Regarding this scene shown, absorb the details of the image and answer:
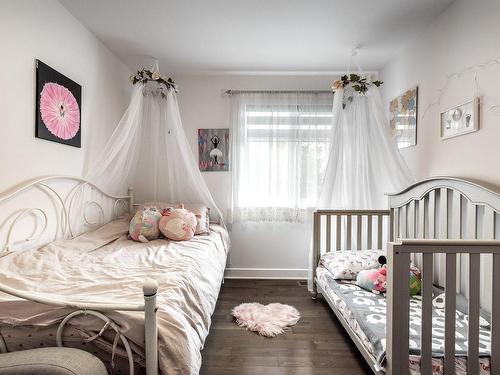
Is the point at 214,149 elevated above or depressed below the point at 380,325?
above

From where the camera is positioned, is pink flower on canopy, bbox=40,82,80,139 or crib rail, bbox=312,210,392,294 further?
crib rail, bbox=312,210,392,294

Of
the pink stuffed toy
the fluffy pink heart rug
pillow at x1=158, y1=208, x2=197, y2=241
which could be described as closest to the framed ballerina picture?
pillow at x1=158, y1=208, x2=197, y2=241

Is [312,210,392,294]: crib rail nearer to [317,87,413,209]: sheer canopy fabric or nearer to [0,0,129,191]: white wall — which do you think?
[317,87,413,209]: sheer canopy fabric

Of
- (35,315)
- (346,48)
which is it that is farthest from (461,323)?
(346,48)

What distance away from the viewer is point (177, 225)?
2594mm

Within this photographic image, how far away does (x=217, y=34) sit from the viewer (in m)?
2.54

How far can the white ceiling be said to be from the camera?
84.3 inches

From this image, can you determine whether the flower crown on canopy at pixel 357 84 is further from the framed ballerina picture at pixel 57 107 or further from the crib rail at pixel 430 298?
the framed ballerina picture at pixel 57 107

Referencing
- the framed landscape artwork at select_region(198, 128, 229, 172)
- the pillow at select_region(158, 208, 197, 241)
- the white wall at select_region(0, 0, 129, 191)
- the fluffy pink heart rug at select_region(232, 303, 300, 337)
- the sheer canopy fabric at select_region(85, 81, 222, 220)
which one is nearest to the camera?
the white wall at select_region(0, 0, 129, 191)

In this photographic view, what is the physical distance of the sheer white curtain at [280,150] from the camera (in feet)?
11.0

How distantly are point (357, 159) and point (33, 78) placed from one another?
270 cm

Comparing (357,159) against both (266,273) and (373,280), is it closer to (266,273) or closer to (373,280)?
(373,280)

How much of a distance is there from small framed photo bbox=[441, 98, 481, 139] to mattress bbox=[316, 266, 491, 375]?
116 cm

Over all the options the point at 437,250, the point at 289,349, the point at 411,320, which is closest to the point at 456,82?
the point at 437,250
